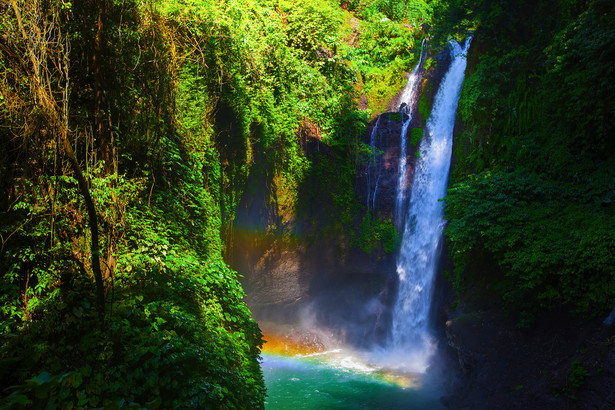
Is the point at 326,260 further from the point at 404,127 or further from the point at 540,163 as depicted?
the point at 540,163

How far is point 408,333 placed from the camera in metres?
12.6

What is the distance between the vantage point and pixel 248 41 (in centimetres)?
905

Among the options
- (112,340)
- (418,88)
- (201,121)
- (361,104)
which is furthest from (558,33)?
(112,340)

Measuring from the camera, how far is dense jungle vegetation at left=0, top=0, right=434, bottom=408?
371 cm

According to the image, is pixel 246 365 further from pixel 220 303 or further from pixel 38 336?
pixel 38 336

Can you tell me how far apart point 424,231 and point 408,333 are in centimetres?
339

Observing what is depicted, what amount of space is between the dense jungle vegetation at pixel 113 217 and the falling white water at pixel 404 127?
773 cm

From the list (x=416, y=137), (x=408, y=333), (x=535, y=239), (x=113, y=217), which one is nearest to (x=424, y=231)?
(x=408, y=333)

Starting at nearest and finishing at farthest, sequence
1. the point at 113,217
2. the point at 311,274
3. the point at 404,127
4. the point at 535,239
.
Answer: the point at 113,217, the point at 535,239, the point at 311,274, the point at 404,127

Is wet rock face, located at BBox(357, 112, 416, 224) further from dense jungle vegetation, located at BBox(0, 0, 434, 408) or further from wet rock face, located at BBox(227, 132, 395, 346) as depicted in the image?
dense jungle vegetation, located at BBox(0, 0, 434, 408)

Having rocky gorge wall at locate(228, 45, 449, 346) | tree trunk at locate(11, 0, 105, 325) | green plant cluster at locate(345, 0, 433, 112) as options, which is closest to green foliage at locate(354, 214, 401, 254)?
rocky gorge wall at locate(228, 45, 449, 346)

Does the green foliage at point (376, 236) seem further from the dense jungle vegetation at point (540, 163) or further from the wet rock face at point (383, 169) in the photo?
the dense jungle vegetation at point (540, 163)

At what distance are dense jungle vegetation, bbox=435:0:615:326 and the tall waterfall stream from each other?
1745 millimetres

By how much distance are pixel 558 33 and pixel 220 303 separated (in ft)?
32.0
